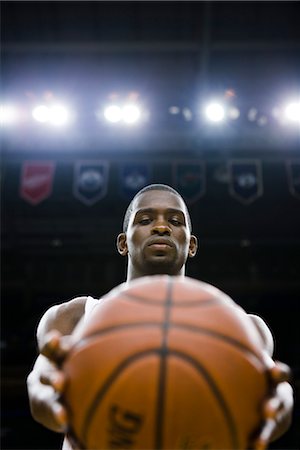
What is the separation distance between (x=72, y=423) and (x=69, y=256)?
8.47m

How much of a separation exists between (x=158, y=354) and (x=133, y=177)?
5.92 meters

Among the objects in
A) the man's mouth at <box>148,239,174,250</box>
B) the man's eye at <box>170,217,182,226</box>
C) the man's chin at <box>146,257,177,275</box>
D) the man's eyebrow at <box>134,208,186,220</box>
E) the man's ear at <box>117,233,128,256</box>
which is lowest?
the man's chin at <box>146,257,177,275</box>

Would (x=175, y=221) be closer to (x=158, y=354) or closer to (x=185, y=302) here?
(x=185, y=302)

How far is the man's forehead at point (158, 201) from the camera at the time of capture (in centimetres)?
193

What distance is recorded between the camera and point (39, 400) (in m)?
1.30

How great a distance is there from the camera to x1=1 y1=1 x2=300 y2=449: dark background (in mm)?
6074

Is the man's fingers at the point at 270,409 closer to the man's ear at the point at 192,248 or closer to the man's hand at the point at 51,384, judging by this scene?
the man's hand at the point at 51,384

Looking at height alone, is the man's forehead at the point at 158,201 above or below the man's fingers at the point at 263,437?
above

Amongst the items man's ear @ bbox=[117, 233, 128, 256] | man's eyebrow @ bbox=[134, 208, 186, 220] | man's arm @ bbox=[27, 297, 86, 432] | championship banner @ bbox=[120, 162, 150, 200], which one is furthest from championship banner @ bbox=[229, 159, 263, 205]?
man's arm @ bbox=[27, 297, 86, 432]

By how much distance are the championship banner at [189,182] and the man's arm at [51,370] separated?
4.92 metres

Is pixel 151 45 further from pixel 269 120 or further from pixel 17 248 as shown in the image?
pixel 17 248

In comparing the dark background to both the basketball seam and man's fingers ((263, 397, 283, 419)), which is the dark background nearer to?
the basketball seam

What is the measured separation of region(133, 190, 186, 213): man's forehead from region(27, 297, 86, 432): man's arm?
0.51 m

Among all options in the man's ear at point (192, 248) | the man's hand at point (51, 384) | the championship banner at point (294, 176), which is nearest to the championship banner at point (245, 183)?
the championship banner at point (294, 176)
